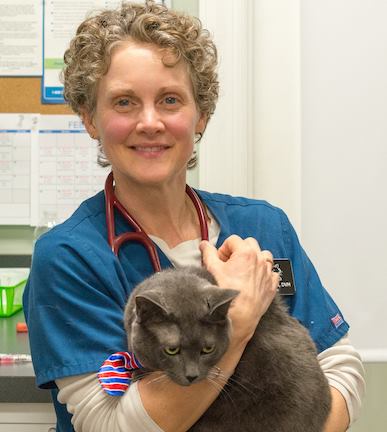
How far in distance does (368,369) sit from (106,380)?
47.9 inches

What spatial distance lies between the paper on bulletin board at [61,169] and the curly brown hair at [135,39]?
0.64 metres

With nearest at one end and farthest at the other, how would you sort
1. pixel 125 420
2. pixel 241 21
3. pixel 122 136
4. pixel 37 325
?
pixel 125 420 < pixel 37 325 < pixel 122 136 < pixel 241 21

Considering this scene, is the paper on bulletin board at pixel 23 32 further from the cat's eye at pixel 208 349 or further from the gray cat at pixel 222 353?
the cat's eye at pixel 208 349

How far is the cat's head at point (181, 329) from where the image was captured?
939 mm

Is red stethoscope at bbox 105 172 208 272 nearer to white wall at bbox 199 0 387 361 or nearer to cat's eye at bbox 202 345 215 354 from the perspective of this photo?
cat's eye at bbox 202 345 215 354

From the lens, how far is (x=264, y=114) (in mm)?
1935

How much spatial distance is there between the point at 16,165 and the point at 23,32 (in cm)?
43

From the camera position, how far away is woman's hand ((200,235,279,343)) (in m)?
1.05

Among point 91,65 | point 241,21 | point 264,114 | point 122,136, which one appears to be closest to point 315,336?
point 122,136

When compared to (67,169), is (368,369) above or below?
below

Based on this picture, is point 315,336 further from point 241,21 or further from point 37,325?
point 241,21

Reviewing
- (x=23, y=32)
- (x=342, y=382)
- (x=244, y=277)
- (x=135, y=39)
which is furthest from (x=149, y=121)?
(x=23, y=32)

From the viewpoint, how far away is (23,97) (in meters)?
2.01

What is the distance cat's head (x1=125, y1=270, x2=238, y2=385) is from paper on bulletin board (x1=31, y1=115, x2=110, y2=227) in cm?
110
